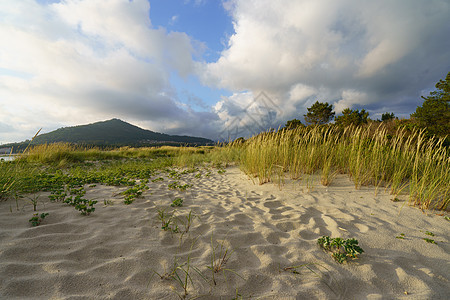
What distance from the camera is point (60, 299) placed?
112 cm

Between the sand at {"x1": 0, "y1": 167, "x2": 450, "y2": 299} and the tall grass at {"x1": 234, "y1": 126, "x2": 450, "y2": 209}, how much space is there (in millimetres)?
765

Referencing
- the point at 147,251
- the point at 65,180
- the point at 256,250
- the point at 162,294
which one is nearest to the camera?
the point at 162,294

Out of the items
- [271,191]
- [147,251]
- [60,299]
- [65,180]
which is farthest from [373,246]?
[65,180]

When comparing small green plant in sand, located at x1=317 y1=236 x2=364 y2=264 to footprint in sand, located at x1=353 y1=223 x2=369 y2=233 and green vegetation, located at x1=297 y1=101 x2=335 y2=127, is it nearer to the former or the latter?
footprint in sand, located at x1=353 y1=223 x2=369 y2=233

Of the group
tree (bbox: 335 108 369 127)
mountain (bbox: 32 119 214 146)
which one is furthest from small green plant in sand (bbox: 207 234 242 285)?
mountain (bbox: 32 119 214 146)

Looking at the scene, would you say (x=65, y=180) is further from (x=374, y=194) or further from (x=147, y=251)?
(x=374, y=194)

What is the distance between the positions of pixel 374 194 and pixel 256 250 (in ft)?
10.6

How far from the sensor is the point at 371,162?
12.5ft

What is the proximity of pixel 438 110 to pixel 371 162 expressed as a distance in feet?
60.3

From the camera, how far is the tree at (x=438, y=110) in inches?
552

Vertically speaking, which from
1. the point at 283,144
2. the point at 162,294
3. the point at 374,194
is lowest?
the point at 162,294

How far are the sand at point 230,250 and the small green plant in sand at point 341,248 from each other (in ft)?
0.20

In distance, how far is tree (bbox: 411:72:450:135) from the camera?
14.0 meters

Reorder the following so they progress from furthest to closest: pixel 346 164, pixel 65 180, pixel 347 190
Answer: pixel 346 164
pixel 65 180
pixel 347 190
